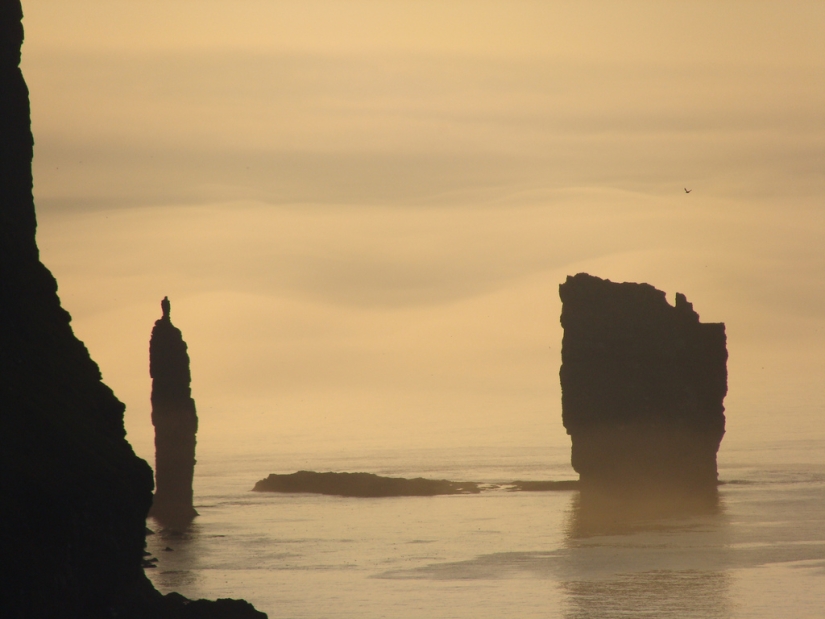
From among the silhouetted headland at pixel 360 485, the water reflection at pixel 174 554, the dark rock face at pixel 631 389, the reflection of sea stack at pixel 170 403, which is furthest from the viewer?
the silhouetted headland at pixel 360 485

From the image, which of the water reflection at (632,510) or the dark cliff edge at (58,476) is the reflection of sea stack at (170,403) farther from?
the dark cliff edge at (58,476)

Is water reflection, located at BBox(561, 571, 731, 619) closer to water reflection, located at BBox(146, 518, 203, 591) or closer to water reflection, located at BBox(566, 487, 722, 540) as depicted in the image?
water reflection, located at BBox(146, 518, 203, 591)

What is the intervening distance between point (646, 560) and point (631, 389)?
147 feet

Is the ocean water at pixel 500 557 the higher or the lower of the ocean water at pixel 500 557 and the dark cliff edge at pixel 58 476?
the lower

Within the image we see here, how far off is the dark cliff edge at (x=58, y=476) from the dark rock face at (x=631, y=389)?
242ft

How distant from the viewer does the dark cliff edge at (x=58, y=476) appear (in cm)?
2531

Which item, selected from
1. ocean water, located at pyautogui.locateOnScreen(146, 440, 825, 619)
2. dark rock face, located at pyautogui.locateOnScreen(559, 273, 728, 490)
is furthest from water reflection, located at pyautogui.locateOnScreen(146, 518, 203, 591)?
dark rock face, located at pyautogui.locateOnScreen(559, 273, 728, 490)

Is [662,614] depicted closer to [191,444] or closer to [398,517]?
[191,444]

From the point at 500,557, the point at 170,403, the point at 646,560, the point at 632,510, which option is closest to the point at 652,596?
the point at 646,560

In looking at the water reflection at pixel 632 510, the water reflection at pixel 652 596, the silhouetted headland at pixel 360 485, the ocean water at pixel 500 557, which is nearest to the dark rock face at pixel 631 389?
the water reflection at pixel 632 510

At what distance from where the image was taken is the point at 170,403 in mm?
79500

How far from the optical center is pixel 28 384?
97.4ft

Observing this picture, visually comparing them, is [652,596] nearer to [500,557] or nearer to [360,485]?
[500,557]

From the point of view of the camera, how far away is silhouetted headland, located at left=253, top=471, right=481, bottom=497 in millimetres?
122562
